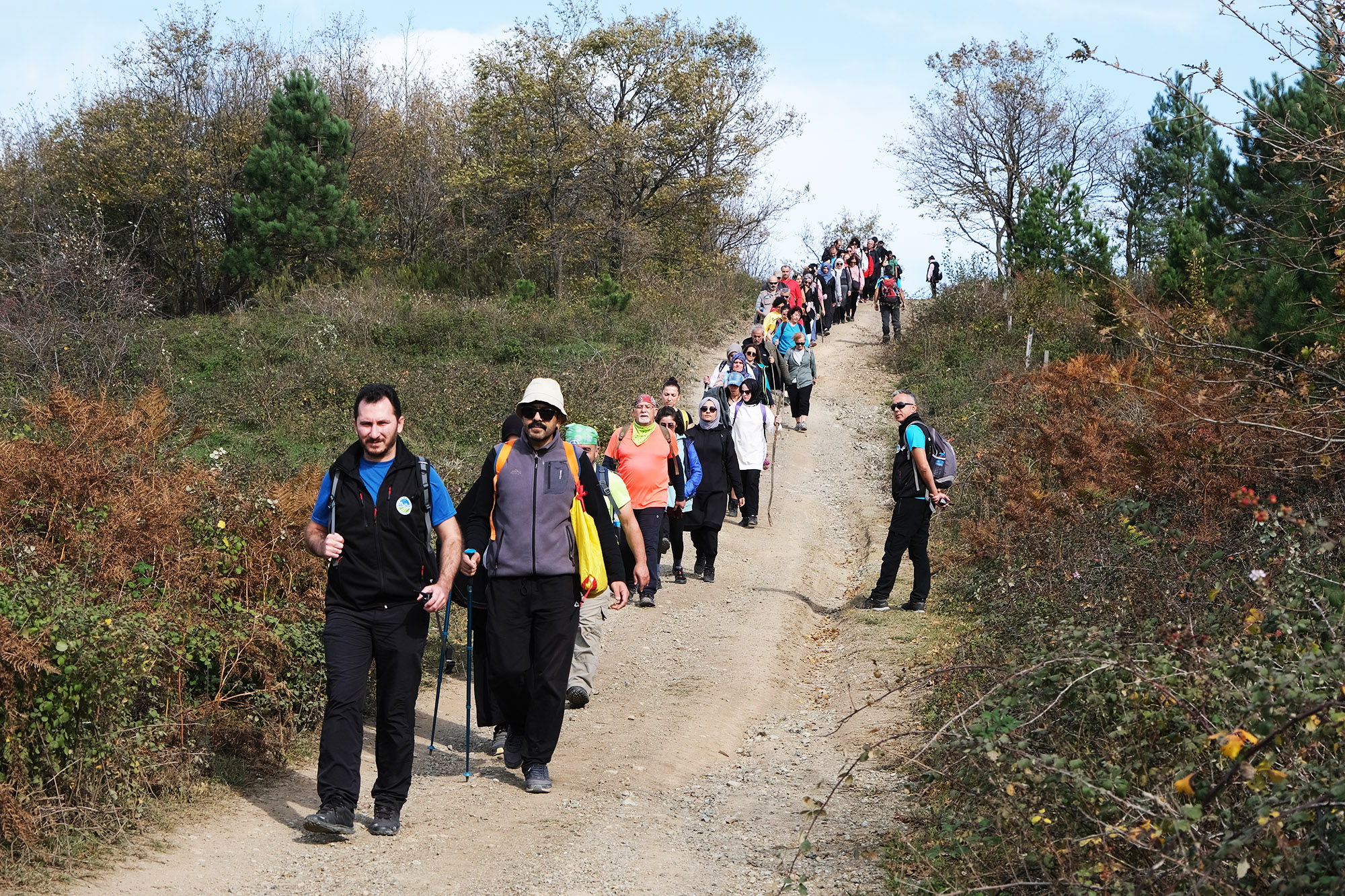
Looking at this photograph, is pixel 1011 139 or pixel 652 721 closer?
pixel 652 721

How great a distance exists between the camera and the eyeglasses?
6414 millimetres

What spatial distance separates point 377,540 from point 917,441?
586 cm

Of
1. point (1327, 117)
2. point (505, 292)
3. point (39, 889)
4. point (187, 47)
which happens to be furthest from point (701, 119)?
point (39, 889)

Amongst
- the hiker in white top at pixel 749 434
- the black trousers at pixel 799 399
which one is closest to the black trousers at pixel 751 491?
the hiker in white top at pixel 749 434

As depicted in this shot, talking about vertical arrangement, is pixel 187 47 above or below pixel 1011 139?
above

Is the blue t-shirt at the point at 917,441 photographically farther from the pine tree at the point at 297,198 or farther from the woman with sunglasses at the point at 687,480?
the pine tree at the point at 297,198

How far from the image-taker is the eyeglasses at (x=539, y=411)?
6414mm

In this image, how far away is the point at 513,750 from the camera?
6.75m

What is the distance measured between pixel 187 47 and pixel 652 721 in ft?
105

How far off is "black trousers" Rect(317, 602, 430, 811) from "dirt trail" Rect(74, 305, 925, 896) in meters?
0.27

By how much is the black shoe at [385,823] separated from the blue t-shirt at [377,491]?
1.37 meters

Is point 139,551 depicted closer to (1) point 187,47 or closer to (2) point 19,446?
(2) point 19,446

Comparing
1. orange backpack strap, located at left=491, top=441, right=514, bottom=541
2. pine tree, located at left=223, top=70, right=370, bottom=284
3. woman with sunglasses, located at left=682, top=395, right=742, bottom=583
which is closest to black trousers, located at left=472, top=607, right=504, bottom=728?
orange backpack strap, located at left=491, top=441, right=514, bottom=541

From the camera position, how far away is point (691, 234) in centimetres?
3375
